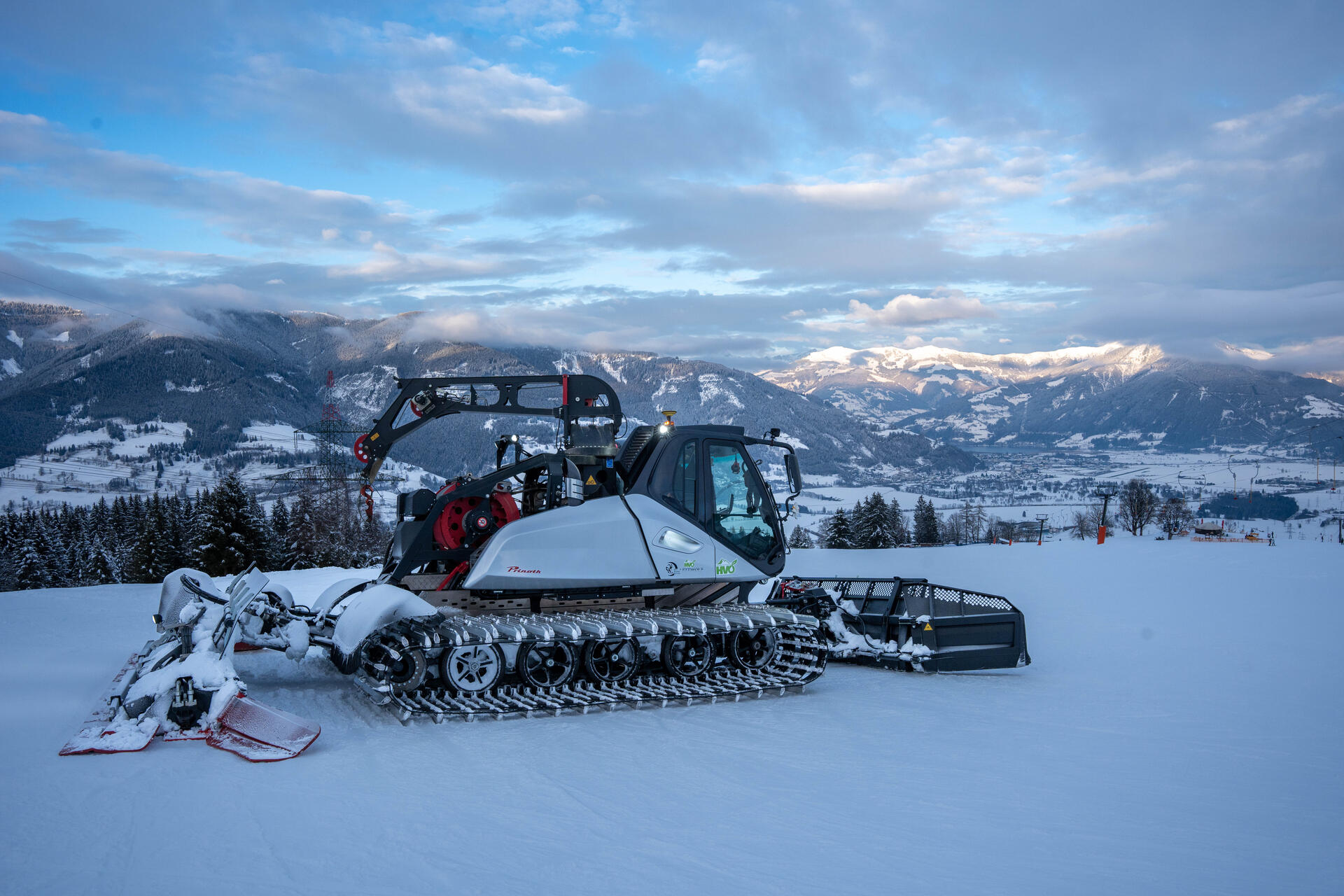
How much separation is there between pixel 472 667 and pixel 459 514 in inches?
75.3

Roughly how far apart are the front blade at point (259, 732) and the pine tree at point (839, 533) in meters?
44.3

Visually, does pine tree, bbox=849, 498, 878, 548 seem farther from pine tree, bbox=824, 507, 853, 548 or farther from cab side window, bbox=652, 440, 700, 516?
cab side window, bbox=652, 440, 700, 516

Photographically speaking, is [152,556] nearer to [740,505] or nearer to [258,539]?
[258,539]

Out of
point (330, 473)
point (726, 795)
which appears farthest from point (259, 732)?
point (330, 473)

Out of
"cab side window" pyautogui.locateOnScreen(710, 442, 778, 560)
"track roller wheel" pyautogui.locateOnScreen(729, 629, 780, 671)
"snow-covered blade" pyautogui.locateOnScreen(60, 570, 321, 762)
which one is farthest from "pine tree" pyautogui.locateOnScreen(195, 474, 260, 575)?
"track roller wheel" pyautogui.locateOnScreen(729, 629, 780, 671)

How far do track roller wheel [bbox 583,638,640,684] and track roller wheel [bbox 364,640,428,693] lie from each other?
179cm

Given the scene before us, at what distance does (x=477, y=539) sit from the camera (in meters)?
9.80

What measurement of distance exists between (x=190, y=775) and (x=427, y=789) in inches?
70.5

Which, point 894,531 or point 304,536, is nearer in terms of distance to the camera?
point 304,536

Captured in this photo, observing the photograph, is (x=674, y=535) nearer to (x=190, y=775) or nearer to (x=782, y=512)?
(x=782, y=512)

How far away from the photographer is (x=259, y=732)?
7.06 meters

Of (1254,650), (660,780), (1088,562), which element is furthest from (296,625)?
(1088,562)

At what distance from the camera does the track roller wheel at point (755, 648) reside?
Result: 9.92m

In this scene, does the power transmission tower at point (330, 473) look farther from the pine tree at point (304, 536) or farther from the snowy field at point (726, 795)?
the snowy field at point (726, 795)
